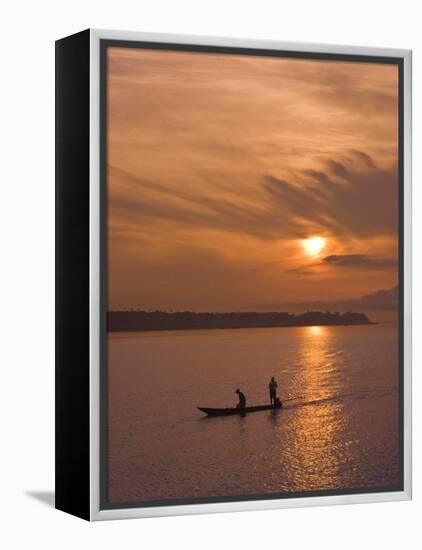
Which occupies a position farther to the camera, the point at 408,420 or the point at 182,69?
the point at 408,420

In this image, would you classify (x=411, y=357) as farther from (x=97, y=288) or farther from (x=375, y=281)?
(x=97, y=288)

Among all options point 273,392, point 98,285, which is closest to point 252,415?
point 273,392

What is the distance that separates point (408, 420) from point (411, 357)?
0.51 m

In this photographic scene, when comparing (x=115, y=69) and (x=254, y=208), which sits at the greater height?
(x=115, y=69)

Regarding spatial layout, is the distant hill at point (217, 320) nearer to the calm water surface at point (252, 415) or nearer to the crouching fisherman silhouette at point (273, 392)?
the calm water surface at point (252, 415)

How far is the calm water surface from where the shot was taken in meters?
11.6

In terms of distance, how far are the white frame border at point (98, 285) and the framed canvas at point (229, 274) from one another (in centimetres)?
1

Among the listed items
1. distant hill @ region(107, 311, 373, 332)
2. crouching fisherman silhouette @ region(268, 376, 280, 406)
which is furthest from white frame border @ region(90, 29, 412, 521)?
crouching fisherman silhouette @ region(268, 376, 280, 406)

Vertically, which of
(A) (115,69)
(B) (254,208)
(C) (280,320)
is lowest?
(C) (280,320)

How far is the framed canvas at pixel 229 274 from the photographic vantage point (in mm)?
11555

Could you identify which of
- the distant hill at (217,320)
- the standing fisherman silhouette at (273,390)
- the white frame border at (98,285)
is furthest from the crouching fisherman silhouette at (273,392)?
the white frame border at (98,285)

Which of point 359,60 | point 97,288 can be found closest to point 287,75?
point 359,60

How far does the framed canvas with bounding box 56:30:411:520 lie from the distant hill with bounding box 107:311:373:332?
2 centimetres

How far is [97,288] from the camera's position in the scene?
11.5 metres
